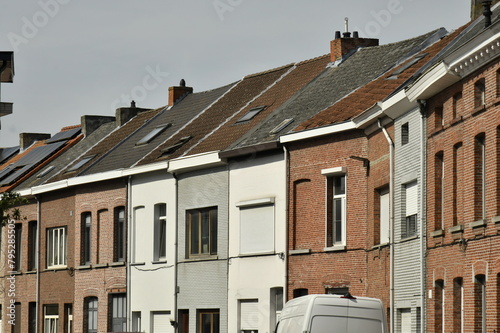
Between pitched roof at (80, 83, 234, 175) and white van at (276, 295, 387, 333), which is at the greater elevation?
pitched roof at (80, 83, 234, 175)

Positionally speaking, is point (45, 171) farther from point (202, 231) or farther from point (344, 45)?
point (344, 45)

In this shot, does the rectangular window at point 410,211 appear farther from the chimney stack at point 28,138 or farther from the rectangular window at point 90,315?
the chimney stack at point 28,138

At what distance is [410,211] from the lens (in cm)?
3055

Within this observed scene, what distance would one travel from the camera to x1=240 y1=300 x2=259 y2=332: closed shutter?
37750 mm

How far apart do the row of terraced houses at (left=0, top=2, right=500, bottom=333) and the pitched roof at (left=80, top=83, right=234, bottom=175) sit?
0.44 feet

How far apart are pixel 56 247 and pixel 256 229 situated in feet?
47.0

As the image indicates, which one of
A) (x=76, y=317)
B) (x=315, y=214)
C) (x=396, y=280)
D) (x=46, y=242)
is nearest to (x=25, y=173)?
(x=46, y=242)

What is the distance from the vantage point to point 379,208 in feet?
108

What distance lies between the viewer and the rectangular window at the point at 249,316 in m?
37.8

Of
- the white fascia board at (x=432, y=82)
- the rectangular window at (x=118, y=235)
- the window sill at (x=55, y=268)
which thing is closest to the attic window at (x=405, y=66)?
the white fascia board at (x=432, y=82)

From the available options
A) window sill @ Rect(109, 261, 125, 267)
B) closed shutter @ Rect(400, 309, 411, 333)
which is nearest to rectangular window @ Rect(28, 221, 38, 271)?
window sill @ Rect(109, 261, 125, 267)

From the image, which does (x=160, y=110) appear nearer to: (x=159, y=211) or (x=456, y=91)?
(x=159, y=211)

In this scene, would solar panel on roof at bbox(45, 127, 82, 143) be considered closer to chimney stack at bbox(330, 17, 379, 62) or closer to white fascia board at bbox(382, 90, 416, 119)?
chimney stack at bbox(330, 17, 379, 62)

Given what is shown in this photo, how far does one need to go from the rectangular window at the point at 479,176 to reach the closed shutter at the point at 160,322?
18750 mm
